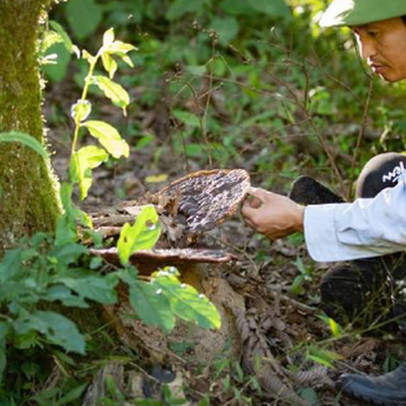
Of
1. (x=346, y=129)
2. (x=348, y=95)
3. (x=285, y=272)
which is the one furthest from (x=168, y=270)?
(x=348, y=95)

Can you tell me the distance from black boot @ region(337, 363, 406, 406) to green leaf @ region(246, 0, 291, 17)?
12.6ft

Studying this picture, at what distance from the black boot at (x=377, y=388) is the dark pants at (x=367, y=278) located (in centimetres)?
22

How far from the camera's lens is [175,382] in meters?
2.73

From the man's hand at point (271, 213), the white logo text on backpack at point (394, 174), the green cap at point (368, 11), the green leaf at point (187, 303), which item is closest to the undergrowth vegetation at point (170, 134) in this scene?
the green leaf at point (187, 303)

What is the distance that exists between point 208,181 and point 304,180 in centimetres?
41

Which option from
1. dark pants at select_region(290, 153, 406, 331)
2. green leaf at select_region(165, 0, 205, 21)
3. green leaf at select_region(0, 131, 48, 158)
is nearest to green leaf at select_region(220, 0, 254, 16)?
green leaf at select_region(165, 0, 205, 21)

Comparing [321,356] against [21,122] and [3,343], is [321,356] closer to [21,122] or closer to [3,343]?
[3,343]

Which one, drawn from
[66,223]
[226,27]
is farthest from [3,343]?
[226,27]

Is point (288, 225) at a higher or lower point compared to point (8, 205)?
lower

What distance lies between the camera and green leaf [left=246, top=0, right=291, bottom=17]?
655cm

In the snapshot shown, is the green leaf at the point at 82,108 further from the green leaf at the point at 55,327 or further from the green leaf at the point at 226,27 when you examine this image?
the green leaf at the point at 226,27

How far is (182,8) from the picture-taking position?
265 inches

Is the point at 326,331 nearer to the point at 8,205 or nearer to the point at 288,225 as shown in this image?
the point at 288,225

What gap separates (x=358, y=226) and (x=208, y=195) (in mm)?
464
